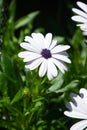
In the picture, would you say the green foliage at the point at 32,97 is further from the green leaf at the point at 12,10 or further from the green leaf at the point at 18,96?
the green leaf at the point at 12,10

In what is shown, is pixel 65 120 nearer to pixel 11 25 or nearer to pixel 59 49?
pixel 59 49

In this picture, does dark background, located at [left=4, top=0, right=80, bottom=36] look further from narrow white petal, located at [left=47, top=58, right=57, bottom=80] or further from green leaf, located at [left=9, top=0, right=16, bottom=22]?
narrow white petal, located at [left=47, top=58, right=57, bottom=80]

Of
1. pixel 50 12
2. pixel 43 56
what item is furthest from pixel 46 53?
pixel 50 12

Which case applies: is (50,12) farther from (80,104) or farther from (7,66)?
(80,104)

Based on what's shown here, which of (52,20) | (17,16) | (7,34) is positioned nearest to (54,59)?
(7,34)

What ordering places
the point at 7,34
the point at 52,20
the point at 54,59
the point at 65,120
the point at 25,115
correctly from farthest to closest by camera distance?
the point at 52,20 → the point at 7,34 → the point at 65,120 → the point at 25,115 → the point at 54,59

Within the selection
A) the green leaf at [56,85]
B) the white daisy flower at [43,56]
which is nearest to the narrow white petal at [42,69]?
the white daisy flower at [43,56]

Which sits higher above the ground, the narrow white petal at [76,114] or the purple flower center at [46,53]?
the purple flower center at [46,53]

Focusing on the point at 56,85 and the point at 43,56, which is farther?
the point at 56,85
